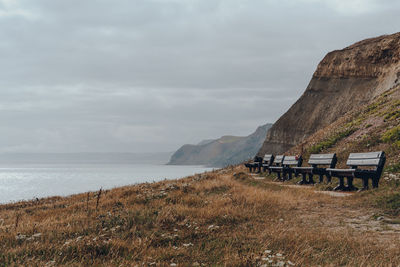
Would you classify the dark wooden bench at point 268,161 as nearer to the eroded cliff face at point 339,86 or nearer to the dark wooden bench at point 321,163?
the dark wooden bench at point 321,163

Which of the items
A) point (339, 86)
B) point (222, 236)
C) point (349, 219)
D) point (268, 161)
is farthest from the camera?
point (339, 86)

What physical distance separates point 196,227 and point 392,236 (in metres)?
3.58

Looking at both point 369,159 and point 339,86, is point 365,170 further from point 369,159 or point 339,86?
point 339,86

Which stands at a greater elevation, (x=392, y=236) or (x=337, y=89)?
(x=337, y=89)

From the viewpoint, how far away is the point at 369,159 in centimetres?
1159

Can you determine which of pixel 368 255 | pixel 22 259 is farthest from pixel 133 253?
pixel 368 255

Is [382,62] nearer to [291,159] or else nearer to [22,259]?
[291,159]

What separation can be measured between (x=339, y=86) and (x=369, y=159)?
3259 centimetres

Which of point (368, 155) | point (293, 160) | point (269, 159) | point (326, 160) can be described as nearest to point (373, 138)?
point (293, 160)

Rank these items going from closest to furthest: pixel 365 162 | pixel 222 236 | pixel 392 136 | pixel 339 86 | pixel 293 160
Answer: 1. pixel 222 236
2. pixel 365 162
3. pixel 392 136
4. pixel 293 160
5. pixel 339 86

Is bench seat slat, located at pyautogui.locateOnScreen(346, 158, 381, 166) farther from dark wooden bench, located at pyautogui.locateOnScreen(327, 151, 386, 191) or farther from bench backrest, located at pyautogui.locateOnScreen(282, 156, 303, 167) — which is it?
bench backrest, located at pyautogui.locateOnScreen(282, 156, 303, 167)

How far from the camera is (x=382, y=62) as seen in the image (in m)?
37.1

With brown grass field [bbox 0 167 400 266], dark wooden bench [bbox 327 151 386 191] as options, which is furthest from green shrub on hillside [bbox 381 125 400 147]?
brown grass field [bbox 0 167 400 266]

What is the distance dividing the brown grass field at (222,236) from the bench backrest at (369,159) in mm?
1839
